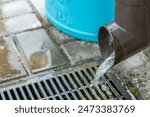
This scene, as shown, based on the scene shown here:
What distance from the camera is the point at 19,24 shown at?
110 inches

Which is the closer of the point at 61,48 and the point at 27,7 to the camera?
the point at 61,48

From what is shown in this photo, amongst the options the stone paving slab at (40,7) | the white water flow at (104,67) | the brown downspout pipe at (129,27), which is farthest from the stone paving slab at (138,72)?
the stone paving slab at (40,7)

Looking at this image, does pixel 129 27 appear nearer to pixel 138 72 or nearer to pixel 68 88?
pixel 138 72

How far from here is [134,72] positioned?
7.34ft

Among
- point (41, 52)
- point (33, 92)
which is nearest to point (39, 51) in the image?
point (41, 52)

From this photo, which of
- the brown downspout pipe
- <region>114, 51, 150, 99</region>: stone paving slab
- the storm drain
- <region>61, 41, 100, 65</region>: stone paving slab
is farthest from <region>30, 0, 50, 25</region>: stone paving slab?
the brown downspout pipe

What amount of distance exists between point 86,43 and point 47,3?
1.58 feet

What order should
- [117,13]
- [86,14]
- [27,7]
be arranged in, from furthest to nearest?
1. [27,7]
2. [86,14]
3. [117,13]

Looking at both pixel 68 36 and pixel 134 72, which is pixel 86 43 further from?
pixel 134 72

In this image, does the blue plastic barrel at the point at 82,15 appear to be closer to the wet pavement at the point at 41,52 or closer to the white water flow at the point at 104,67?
the wet pavement at the point at 41,52

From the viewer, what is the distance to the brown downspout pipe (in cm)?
181

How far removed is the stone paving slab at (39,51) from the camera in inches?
92.8

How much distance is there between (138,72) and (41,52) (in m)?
0.72

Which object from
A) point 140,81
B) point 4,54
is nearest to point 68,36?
point 4,54
